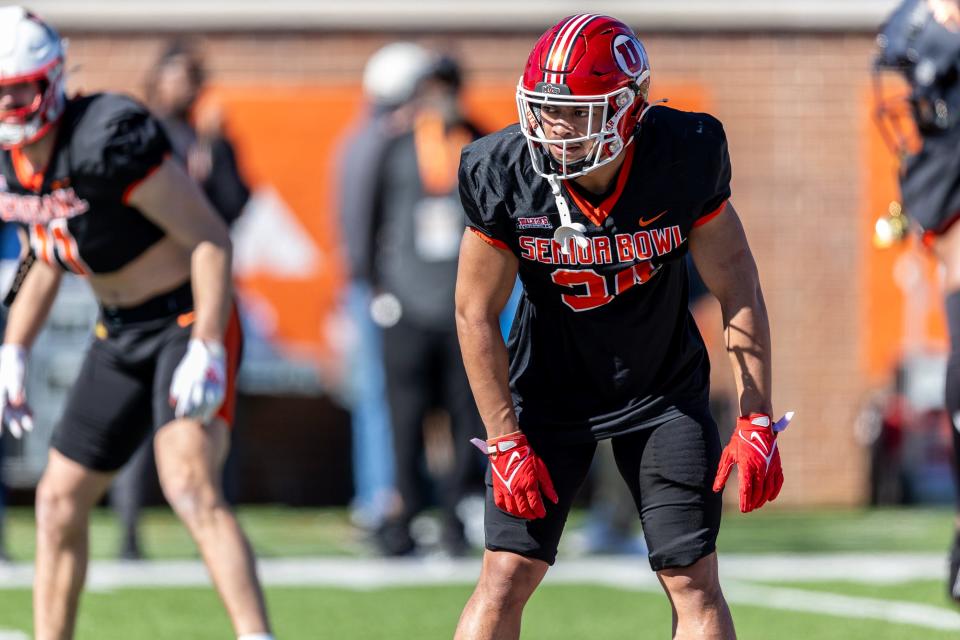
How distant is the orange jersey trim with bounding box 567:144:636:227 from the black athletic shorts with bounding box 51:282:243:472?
56.7 inches

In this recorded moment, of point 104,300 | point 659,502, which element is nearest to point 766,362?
point 659,502

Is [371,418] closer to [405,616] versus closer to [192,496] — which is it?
[405,616]

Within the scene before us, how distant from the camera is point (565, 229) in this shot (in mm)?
3746

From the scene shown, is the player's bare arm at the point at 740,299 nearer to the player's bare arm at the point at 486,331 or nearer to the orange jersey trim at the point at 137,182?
the player's bare arm at the point at 486,331

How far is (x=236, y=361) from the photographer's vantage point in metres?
4.89

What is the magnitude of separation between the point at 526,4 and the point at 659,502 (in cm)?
693

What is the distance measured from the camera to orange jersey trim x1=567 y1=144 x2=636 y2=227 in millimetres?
3785

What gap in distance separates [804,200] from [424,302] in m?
3.87

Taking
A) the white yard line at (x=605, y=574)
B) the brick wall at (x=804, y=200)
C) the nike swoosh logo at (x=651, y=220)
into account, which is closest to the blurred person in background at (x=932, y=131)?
the white yard line at (x=605, y=574)

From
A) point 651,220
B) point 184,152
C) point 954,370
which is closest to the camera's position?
point 651,220

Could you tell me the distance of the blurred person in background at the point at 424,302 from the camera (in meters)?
7.62

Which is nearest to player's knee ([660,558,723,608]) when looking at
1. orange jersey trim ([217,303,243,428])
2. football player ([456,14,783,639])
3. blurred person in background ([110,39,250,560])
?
football player ([456,14,783,639])

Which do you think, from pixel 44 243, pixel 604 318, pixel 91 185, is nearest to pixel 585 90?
pixel 604 318

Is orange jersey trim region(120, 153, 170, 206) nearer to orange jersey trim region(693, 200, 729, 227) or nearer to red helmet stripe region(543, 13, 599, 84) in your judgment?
red helmet stripe region(543, 13, 599, 84)
